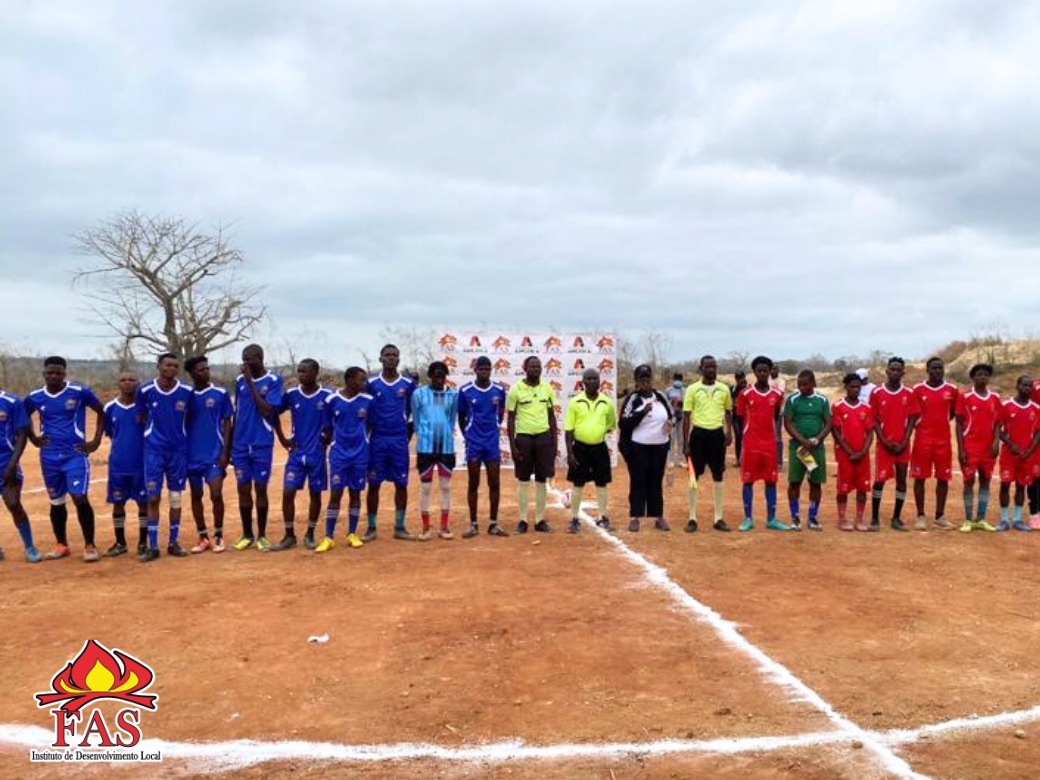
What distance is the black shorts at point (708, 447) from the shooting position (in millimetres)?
9352

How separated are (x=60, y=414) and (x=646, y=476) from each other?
6.21 metres

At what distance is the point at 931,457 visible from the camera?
945cm

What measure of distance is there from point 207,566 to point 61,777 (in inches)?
162

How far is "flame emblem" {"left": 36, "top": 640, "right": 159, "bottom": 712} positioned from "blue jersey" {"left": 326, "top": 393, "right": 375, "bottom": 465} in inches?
138

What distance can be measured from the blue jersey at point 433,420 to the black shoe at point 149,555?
2.79 m

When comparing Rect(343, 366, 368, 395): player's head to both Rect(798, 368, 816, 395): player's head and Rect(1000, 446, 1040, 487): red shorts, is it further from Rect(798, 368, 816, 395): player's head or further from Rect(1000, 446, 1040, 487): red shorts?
Rect(1000, 446, 1040, 487): red shorts

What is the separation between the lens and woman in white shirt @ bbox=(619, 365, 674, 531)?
929 cm

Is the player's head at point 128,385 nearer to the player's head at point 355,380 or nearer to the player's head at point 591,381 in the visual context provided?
the player's head at point 355,380

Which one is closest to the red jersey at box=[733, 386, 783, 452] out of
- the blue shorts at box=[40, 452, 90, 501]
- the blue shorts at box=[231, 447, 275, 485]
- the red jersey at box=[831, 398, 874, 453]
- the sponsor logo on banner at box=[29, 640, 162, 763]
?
the red jersey at box=[831, 398, 874, 453]

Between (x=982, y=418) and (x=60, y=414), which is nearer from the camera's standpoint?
(x=60, y=414)

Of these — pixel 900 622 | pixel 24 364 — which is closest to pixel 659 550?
pixel 900 622

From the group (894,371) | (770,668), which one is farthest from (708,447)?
(770,668)

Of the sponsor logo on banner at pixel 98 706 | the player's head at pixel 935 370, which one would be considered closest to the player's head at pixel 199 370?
the sponsor logo on banner at pixel 98 706

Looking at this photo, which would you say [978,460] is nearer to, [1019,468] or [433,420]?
[1019,468]
